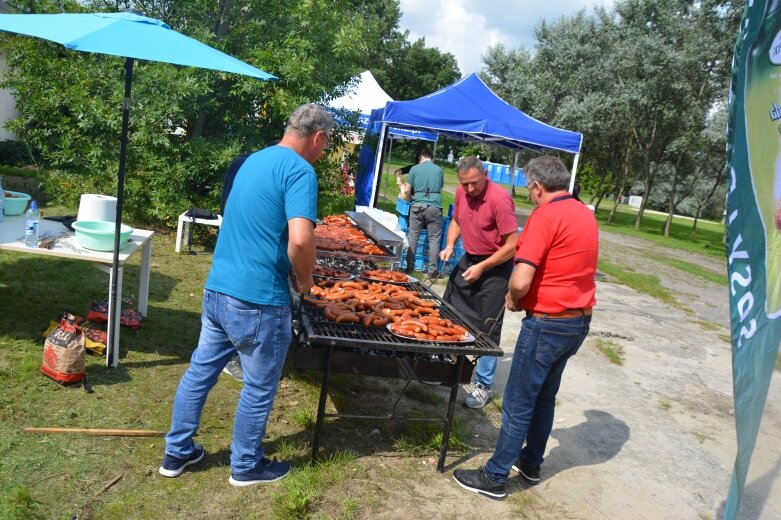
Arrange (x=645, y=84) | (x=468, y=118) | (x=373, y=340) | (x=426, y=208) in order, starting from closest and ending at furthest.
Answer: (x=373, y=340)
(x=426, y=208)
(x=468, y=118)
(x=645, y=84)

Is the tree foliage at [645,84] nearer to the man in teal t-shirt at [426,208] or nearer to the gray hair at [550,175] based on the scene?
the man in teal t-shirt at [426,208]

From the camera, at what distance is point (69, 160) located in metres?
10.4

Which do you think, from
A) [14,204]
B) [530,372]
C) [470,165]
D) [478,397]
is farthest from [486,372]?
[14,204]

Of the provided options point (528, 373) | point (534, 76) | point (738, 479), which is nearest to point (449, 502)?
point (528, 373)

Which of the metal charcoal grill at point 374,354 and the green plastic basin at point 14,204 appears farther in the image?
the green plastic basin at point 14,204

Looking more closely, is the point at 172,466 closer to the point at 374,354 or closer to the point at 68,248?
the point at 374,354

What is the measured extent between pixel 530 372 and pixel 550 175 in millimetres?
1228

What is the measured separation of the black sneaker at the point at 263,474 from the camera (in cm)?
360

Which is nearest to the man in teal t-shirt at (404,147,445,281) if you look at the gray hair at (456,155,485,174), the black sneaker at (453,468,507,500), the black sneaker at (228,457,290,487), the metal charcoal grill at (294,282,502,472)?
the gray hair at (456,155,485,174)

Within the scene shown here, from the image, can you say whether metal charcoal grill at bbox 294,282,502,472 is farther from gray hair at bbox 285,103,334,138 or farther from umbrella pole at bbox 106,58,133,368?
umbrella pole at bbox 106,58,133,368

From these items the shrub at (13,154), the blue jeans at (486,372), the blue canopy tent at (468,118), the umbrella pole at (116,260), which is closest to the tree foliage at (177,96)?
the blue canopy tent at (468,118)

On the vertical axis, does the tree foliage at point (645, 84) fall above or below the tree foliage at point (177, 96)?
above

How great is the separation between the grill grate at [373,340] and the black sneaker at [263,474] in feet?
2.58

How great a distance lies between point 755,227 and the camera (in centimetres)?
139
